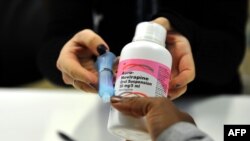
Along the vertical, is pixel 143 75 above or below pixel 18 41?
below

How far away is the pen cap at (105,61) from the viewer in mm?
412

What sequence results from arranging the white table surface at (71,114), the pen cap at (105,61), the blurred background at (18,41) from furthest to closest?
the blurred background at (18,41) < the white table surface at (71,114) < the pen cap at (105,61)

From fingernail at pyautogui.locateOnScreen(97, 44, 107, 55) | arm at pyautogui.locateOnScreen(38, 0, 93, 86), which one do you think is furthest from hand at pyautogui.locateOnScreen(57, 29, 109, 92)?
arm at pyautogui.locateOnScreen(38, 0, 93, 86)

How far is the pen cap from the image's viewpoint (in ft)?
1.35

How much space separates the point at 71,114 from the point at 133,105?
251mm

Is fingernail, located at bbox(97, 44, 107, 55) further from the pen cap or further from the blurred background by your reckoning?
the blurred background

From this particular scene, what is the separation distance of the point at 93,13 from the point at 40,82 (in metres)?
0.25

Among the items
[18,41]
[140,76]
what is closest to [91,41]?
[140,76]

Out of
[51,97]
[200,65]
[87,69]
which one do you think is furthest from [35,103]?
[200,65]

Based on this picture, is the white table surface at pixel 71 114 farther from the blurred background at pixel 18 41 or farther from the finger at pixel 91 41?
the blurred background at pixel 18 41

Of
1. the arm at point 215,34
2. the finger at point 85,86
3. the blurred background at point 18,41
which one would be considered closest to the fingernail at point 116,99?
the finger at point 85,86

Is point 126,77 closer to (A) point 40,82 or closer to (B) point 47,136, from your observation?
(B) point 47,136

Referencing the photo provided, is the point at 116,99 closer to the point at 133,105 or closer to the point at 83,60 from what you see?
the point at 133,105

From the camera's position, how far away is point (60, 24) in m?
0.63
